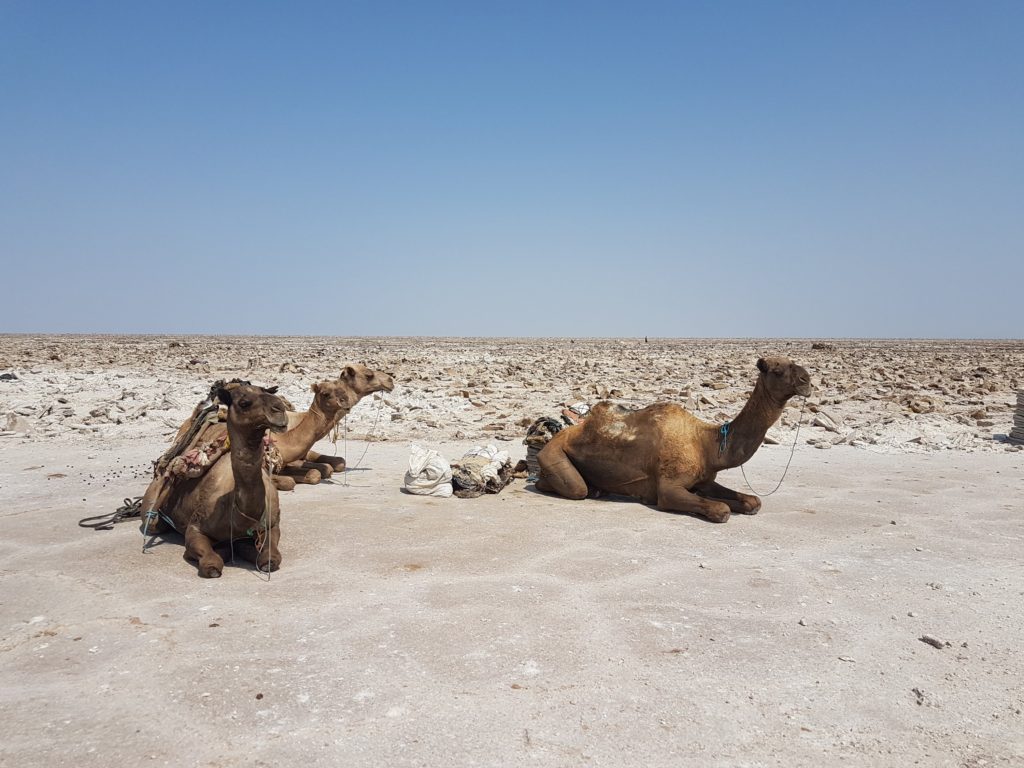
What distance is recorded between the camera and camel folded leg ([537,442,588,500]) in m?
9.16

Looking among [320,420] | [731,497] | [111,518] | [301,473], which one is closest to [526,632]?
[731,497]

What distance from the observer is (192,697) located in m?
4.12

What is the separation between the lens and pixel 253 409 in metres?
5.71

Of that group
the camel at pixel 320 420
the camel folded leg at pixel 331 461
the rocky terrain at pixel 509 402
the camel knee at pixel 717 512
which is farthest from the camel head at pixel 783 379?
the rocky terrain at pixel 509 402

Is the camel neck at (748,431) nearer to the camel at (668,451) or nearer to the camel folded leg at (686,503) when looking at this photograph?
the camel at (668,451)

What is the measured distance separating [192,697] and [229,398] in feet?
7.66

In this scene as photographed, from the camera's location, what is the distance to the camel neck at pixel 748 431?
827 cm

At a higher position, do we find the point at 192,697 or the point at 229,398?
the point at 229,398

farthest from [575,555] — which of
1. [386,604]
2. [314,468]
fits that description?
[314,468]

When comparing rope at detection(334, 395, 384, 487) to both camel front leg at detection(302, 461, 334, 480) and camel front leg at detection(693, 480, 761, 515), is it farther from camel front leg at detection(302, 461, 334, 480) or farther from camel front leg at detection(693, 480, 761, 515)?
camel front leg at detection(693, 480, 761, 515)

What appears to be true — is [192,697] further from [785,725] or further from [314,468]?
[314,468]

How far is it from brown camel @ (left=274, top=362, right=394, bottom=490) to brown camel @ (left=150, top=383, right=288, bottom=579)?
295cm

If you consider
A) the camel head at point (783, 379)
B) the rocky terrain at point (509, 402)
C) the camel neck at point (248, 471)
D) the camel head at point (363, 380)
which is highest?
the camel head at point (783, 379)

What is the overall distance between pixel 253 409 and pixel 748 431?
5254 mm
